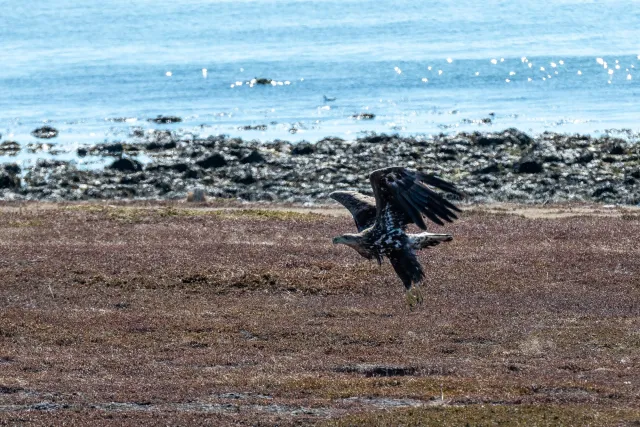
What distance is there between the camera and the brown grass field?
15.3 m

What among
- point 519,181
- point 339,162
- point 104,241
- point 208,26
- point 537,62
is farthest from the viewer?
point 208,26

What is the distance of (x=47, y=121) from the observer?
7438cm

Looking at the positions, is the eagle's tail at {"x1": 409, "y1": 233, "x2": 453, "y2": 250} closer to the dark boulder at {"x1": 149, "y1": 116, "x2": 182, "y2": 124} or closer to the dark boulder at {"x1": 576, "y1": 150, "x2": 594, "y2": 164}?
the dark boulder at {"x1": 576, "y1": 150, "x2": 594, "y2": 164}

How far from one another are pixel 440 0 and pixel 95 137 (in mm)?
129640

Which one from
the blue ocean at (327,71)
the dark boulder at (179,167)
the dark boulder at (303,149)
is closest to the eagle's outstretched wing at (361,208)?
the dark boulder at (179,167)

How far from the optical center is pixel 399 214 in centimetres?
1778

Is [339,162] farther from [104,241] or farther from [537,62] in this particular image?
[537,62]

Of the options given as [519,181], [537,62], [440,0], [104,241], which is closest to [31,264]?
[104,241]

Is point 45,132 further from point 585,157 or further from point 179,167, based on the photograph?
point 585,157

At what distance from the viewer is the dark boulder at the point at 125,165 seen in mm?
51562

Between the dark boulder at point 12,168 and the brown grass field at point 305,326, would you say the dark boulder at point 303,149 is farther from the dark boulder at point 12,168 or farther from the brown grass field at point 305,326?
the brown grass field at point 305,326

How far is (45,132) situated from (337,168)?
81.4 ft

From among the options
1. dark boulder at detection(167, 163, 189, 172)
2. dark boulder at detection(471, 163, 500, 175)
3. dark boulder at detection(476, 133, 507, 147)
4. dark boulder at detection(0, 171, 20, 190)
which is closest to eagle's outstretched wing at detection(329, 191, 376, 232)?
dark boulder at detection(471, 163, 500, 175)

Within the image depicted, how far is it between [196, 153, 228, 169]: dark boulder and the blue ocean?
1114 cm
